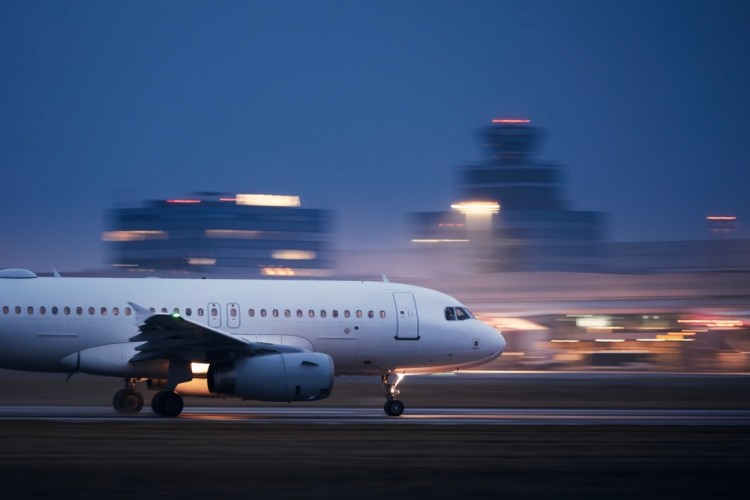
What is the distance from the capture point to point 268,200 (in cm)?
15438

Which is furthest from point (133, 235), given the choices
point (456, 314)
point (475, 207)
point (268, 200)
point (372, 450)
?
point (372, 450)

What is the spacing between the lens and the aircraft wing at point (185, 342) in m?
21.4

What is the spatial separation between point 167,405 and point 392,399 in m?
4.92

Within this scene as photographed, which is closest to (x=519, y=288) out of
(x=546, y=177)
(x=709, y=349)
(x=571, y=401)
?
(x=709, y=349)

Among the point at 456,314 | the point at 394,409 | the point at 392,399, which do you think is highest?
the point at 456,314

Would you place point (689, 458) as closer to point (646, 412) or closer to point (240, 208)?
point (646, 412)

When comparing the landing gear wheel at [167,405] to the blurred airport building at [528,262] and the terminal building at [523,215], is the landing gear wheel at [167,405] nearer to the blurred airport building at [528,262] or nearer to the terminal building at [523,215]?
the blurred airport building at [528,262]

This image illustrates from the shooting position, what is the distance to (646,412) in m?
25.4

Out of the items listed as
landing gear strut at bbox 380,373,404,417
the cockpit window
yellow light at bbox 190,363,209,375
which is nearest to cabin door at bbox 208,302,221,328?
yellow light at bbox 190,363,209,375

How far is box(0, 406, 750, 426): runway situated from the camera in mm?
21156

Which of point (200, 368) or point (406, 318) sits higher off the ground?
point (406, 318)

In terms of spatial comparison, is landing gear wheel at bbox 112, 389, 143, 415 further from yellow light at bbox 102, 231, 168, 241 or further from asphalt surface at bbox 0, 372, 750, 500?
yellow light at bbox 102, 231, 168, 241

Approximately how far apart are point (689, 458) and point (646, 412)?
32.8ft

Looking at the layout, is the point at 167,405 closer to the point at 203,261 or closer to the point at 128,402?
the point at 128,402
